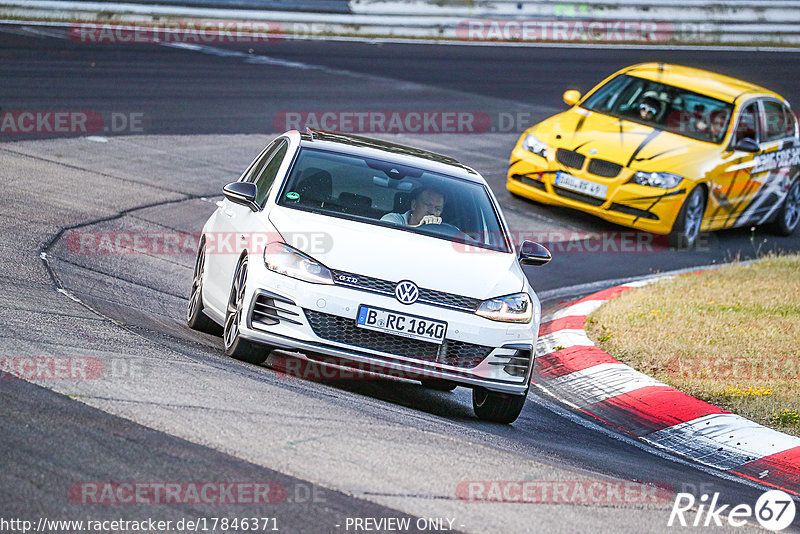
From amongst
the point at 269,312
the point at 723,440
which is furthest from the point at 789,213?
the point at 269,312

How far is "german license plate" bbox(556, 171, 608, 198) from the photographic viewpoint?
13719mm

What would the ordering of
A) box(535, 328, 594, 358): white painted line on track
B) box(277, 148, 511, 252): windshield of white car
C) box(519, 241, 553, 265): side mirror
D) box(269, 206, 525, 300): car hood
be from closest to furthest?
1. box(269, 206, 525, 300): car hood
2. box(277, 148, 511, 252): windshield of white car
3. box(519, 241, 553, 265): side mirror
4. box(535, 328, 594, 358): white painted line on track

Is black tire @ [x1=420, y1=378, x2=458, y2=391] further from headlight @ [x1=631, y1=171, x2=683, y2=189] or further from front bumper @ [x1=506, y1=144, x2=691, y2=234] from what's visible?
headlight @ [x1=631, y1=171, x2=683, y2=189]

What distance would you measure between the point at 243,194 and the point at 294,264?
3.16ft

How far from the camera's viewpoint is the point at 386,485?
514 cm

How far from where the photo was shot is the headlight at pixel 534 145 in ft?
46.8

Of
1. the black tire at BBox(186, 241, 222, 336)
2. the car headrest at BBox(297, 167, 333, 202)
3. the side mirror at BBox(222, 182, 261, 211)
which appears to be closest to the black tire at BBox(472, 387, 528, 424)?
the car headrest at BBox(297, 167, 333, 202)

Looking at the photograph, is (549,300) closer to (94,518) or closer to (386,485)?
(386,485)

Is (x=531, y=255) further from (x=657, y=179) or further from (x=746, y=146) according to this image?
(x=746, y=146)

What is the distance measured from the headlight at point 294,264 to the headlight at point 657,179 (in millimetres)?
7469

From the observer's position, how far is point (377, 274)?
684 cm

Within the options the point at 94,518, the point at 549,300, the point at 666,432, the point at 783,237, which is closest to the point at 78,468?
the point at 94,518

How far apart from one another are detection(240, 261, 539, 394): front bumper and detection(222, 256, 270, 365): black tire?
12 cm

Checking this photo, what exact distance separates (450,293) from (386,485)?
6.48ft
